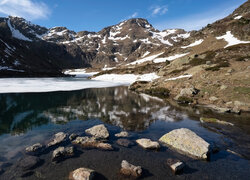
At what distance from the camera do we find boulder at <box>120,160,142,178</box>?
400 inches

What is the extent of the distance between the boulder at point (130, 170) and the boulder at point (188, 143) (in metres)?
5.15

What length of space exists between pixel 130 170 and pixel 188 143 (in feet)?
20.7

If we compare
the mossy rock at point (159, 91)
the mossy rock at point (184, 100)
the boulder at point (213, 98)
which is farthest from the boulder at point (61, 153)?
the mossy rock at point (159, 91)

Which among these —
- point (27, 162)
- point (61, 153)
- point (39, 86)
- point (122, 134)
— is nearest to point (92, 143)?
point (61, 153)

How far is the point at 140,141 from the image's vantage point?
14953mm

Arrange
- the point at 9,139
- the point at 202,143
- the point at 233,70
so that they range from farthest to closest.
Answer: the point at 233,70
the point at 9,139
the point at 202,143

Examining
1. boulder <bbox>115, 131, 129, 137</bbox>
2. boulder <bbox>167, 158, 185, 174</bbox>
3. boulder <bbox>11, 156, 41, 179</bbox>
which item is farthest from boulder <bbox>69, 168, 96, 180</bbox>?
boulder <bbox>115, 131, 129, 137</bbox>

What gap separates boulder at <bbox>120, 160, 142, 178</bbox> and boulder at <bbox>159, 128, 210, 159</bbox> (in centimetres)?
515

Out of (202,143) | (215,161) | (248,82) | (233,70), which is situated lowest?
(215,161)

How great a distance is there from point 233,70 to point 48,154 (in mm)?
46136

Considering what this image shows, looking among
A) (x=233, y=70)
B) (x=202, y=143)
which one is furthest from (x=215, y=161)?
(x=233, y=70)

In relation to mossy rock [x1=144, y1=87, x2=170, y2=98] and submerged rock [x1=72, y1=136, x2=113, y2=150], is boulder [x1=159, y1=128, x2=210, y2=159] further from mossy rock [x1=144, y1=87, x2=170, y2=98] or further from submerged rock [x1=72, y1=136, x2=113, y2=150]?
mossy rock [x1=144, y1=87, x2=170, y2=98]

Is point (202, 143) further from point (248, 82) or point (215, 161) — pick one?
point (248, 82)

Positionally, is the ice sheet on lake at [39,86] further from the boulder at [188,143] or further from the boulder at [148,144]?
the boulder at [188,143]
